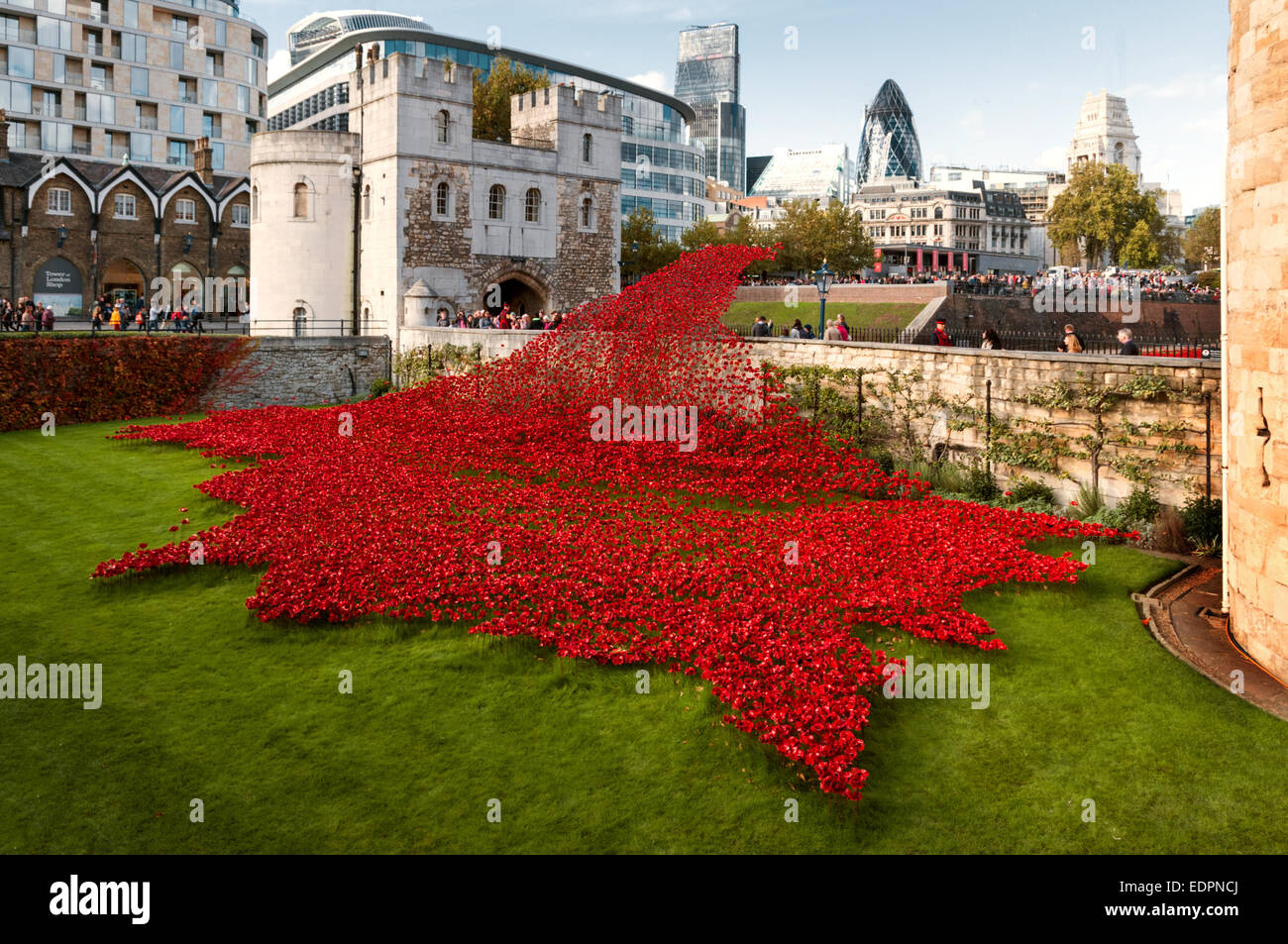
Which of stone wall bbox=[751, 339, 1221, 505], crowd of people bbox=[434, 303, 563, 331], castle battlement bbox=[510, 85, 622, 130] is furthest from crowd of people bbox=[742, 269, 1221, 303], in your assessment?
stone wall bbox=[751, 339, 1221, 505]

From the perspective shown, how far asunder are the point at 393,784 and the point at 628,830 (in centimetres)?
186

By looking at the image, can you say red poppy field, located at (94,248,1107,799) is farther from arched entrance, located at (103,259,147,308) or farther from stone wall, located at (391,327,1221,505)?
arched entrance, located at (103,259,147,308)

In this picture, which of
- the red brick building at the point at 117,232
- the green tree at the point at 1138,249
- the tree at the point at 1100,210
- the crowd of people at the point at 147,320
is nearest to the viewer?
the crowd of people at the point at 147,320

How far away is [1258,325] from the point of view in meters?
9.50

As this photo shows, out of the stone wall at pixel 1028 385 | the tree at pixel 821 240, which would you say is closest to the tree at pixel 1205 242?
the tree at pixel 821 240

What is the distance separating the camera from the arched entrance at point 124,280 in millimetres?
53781

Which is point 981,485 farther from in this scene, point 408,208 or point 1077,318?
point 1077,318

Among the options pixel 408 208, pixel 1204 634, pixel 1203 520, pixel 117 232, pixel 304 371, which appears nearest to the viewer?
pixel 1204 634

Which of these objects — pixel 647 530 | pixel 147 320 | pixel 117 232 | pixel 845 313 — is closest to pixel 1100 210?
pixel 845 313

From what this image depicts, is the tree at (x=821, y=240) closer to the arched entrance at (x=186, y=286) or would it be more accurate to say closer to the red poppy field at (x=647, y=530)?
the arched entrance at (x=186, y=286)

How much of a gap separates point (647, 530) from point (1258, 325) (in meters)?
7.57

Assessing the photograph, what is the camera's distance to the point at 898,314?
152 ft

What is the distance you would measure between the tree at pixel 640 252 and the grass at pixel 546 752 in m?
46.1
